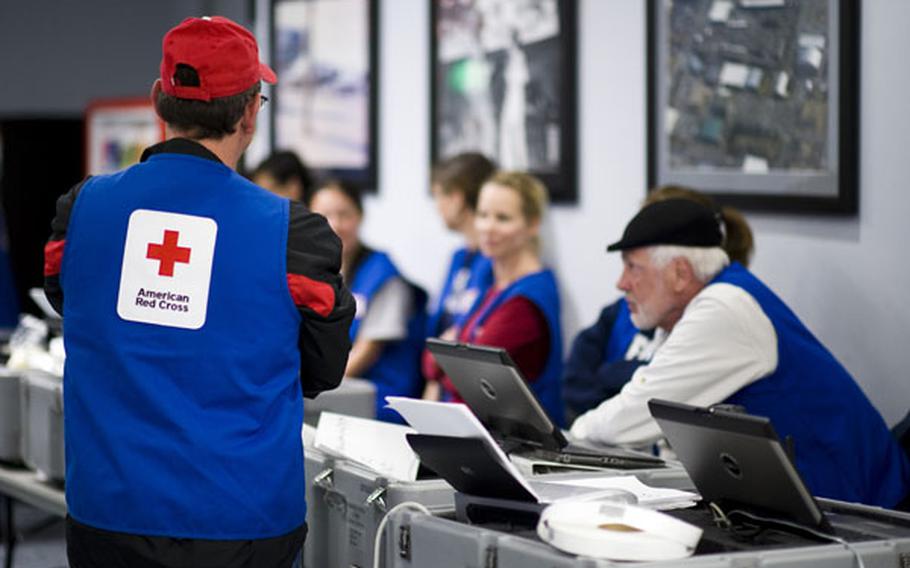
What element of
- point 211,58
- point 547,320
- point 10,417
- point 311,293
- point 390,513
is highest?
point 211,58

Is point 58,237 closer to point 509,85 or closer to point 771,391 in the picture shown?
point 771,391

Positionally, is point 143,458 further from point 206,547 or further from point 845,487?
point 845,487

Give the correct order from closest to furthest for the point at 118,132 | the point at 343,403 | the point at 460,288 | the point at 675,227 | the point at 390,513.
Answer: the point at 390,513, the point at 675,227, the point at 343,403, the point at 460,288, the point at 118,132

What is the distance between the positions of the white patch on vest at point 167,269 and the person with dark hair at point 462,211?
2.84 m

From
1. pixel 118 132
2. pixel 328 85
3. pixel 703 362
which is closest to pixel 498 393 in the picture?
pixel 703 362

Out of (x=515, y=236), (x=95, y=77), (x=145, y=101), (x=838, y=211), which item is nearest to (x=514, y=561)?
(x=838, y=211)

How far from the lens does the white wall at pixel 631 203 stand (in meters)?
3.58

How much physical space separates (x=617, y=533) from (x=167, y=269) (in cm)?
74

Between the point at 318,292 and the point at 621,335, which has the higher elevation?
the point at 318,292

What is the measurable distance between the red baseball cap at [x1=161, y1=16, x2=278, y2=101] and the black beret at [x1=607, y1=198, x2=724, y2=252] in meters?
1.26

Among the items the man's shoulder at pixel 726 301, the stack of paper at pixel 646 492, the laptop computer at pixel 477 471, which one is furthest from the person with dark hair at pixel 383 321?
the laptop computer at pixel 477 471

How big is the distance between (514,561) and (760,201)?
2061 millimetres

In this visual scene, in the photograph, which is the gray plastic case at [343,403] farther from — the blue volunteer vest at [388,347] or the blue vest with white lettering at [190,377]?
the blue vest with white lettering at [190,377]

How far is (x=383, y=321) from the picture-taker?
511 centimetres
